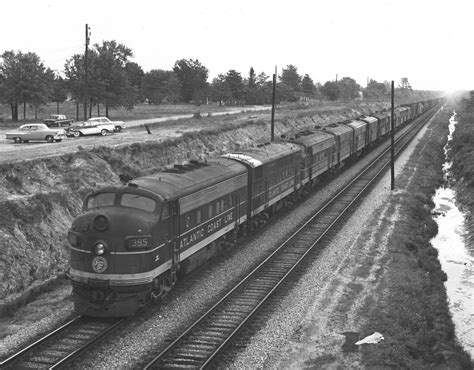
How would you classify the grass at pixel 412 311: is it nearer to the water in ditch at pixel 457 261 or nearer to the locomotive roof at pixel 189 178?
the water in ditch at pixel 457 261

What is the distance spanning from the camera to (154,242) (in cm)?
1470

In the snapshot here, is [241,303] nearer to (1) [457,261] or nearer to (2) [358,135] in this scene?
(1) [457,261]

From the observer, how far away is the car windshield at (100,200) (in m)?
14.9

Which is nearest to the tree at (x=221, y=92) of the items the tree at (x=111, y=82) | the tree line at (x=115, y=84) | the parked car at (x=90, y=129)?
the tree line at (x=115, y=84)

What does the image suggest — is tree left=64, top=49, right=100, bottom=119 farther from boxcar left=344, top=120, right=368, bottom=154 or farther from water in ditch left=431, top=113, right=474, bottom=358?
water in ditch left=431, top=113, right=474, bottom=358

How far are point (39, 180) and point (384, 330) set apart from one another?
1738cm

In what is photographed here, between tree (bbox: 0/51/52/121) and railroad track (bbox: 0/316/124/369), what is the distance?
48704mm

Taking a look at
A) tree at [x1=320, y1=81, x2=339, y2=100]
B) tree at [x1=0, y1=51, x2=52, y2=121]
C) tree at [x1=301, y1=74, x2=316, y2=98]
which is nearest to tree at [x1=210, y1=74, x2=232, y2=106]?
tree at [x1=301, y1=74, x2=316, y2=98]

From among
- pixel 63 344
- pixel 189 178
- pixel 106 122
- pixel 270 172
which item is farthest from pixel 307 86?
pixel 63 344

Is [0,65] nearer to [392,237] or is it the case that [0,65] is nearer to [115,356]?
[392,237]

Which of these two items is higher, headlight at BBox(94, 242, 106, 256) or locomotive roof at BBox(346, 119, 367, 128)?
locomotive roof at BBox(346, 119, 367, 128)

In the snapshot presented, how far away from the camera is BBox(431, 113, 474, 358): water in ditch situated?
17.6 metres

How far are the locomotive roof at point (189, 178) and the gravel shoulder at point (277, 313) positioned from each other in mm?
3393

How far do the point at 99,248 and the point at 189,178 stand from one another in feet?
15.9
